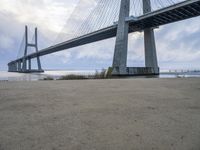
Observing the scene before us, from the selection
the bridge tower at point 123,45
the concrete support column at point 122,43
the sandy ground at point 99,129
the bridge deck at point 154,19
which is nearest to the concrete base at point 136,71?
the bridge tower at point 123,45

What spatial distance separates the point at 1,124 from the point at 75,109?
3.79 feet

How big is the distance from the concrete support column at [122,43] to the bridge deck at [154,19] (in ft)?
2.72

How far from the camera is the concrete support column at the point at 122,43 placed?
17112 mm

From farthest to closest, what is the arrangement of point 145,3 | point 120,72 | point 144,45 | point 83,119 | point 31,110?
point 144,45
point 145,3
point 120,72
point 31,110
point 83,119

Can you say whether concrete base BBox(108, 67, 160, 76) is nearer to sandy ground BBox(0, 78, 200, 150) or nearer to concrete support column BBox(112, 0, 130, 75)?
concrete support column BBox(112, 0, 130, 75)

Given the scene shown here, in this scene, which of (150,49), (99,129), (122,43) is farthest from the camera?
(150,49)

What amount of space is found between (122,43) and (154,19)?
3554 mm

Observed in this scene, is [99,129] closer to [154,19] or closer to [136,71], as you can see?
[154,19]

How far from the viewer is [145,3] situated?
61.6ft

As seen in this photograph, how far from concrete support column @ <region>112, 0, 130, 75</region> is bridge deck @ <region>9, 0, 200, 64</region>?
83cm

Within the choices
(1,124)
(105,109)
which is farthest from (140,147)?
(1,124)

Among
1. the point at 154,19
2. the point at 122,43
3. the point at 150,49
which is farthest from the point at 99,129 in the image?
the point at 150,49

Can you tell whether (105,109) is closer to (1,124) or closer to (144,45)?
(1,124)

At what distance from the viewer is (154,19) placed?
17016mm
